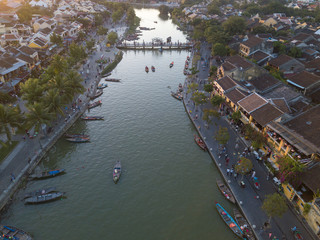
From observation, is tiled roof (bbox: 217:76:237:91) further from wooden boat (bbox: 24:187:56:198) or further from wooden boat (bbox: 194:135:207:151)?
wooden boat (bbox: 24:187:56:198)

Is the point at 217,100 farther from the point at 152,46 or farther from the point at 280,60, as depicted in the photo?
the point at 152,46

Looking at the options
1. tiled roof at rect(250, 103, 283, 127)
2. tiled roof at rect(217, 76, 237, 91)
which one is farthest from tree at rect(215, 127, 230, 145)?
tiled roof at rect(217, 76, 237, 91)

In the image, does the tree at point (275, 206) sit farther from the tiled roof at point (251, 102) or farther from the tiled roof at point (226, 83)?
the tiled roof at point (226, 83)

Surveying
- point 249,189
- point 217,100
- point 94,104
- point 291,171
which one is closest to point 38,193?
point 94,104

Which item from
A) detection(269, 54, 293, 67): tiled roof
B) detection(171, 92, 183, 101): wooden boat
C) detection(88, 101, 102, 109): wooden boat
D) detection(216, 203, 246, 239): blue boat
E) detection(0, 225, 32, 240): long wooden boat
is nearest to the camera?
detection(0, 225, 32, 240): long wooden boat

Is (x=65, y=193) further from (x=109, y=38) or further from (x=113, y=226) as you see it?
(x=109, y=38)

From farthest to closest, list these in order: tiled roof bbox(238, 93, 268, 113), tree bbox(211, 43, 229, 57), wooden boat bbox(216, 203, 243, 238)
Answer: tree bbox(211, 43, 229, 57), tiled roof bbox(238, 93, 268, 113), wooden boat bbox(216, 203, 243, 238)

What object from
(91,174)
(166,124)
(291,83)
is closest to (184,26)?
(291,83)
